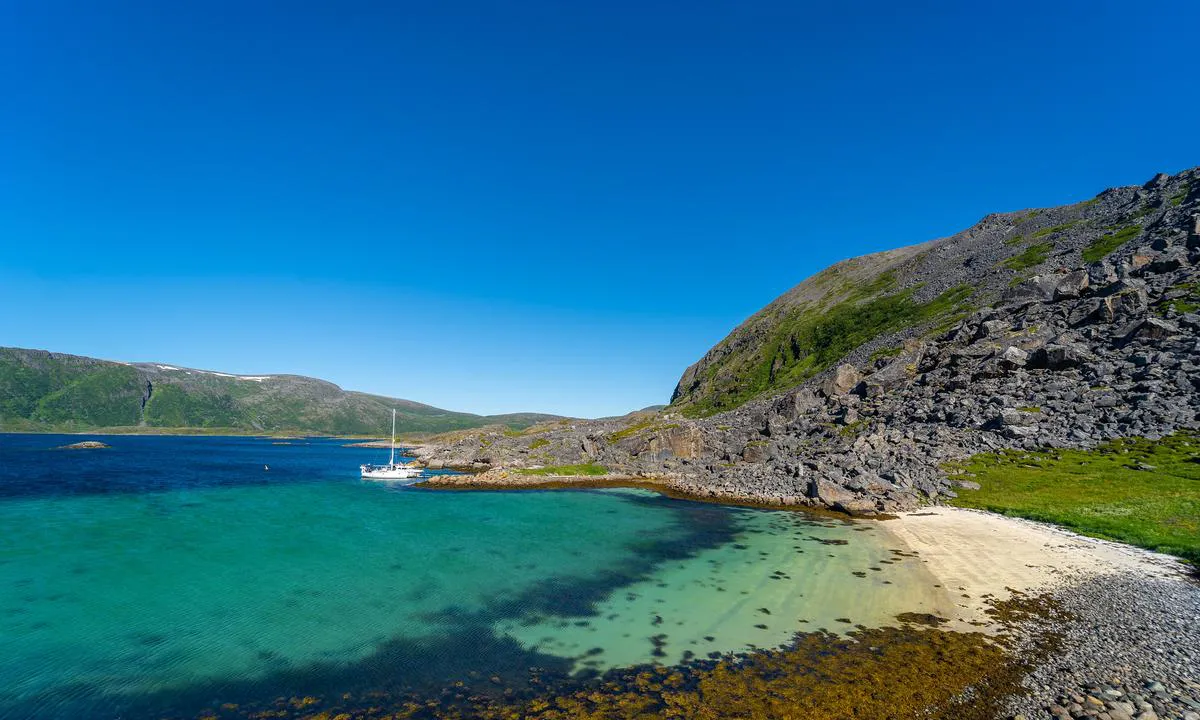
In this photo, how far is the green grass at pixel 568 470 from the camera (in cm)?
7112

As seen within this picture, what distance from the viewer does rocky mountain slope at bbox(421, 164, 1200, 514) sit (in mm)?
46656

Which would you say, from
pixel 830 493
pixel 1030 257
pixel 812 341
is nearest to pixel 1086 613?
pixel 830 493

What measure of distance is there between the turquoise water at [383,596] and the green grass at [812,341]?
258 feet

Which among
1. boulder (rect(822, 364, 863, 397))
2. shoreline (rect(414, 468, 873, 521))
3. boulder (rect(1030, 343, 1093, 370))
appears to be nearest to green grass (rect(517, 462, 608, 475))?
shoreline (rect(414, 468, 873, 521))

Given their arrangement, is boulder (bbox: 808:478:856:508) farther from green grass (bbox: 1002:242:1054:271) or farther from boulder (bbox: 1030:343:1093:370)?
green grass (bbox: 1002:242:1054:271)

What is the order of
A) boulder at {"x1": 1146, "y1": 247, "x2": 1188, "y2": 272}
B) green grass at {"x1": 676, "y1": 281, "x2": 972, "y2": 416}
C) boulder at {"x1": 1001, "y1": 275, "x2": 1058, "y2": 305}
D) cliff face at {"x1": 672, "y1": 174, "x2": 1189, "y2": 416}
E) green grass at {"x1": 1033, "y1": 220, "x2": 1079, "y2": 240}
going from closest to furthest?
1. boulder at {"x1": 1146, "y1": 247, "x2": 1188, "y2": 272}
2. boulder at {"x1": 1001, "y1": 275, "x2": 1058, "y2": 305}
3. cliff face at {"x1": 672, "y1": 174, "x2": 1189, "y2": 416}
4. green grass at {"x1": 676, "y1": 281, "x2": 972, "y2": 416}
5. green grass at {"x1": 1033, "y1": 220, "x2": 1079, "y2": 240}

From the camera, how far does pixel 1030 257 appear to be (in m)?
103

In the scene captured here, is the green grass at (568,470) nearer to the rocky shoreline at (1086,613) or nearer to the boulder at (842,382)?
the boulder at (842,382)

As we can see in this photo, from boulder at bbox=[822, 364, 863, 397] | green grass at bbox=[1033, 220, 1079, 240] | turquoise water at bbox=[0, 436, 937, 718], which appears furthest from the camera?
green grass at bbox=[1033, 220, 1079, 240]

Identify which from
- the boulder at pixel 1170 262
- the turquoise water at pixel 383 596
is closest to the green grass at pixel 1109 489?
the turquoise water at pixel 383 596

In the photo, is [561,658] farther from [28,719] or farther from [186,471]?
[186,471]

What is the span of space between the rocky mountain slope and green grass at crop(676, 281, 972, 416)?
0.75 meters

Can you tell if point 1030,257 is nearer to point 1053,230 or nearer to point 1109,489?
point 1053,230

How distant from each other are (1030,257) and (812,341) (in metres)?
46.2
